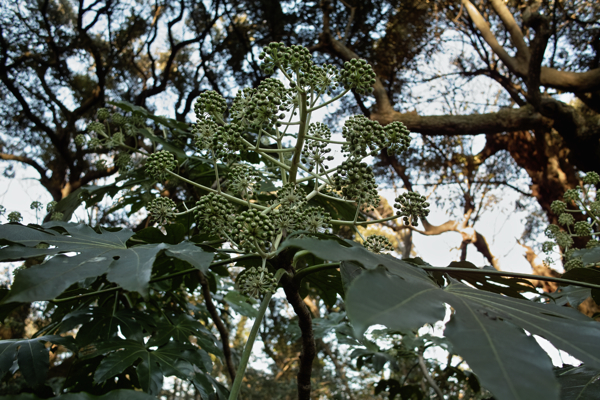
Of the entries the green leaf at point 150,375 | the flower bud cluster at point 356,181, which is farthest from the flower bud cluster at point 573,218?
the green leaf at point 150,375

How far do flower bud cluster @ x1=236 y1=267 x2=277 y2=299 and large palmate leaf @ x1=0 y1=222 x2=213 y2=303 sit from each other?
21 cm

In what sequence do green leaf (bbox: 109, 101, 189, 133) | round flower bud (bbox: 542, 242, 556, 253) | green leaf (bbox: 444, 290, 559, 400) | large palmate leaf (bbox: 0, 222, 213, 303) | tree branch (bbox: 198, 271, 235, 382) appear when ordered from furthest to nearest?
round flower bud (bbox: 542, 242, 556, 253)
green leaf (bbox: 109, 101, 189, 133)
tree branch (bbox: 198, 271, 235, 382)
large palmate leaf (bbox: 0, 222, 213, 303)
green leaf (bbox: 444, 290, 559, 400)

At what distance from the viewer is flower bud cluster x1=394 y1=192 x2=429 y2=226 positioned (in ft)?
4.05

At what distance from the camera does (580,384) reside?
0.97 m

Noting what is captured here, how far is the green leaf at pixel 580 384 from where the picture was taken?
0.93 m

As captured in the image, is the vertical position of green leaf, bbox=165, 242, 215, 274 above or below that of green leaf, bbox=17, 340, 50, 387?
above

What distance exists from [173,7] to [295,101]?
7878mm

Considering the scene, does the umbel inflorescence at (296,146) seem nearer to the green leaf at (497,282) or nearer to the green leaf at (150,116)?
the green leaf at (497,282)

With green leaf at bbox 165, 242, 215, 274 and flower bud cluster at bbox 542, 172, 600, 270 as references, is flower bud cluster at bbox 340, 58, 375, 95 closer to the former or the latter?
green leaf at bbox 165, 242, 215, 274

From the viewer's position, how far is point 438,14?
8016mm

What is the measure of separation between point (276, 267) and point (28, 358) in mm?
880

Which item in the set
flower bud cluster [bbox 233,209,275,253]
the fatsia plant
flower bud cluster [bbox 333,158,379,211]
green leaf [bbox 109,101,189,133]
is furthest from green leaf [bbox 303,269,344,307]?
green leaf [bbox 109,101,189,133]

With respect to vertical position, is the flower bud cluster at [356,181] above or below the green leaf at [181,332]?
above

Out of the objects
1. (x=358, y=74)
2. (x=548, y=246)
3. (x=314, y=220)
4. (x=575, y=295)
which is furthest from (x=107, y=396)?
(x=548, y=246)
